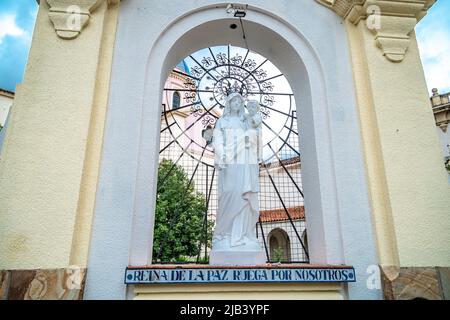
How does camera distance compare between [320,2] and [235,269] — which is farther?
[320,2]

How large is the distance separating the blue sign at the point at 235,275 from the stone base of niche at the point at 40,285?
488 millimetres

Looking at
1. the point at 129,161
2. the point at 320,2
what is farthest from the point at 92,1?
the point at 320,2

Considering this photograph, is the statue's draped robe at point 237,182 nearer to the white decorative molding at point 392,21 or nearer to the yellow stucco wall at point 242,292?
the yellow stucco wall at point 242,292

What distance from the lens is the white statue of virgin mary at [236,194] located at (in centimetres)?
354

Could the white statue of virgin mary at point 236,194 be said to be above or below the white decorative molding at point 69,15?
below

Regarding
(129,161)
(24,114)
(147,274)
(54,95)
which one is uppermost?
(54,95)

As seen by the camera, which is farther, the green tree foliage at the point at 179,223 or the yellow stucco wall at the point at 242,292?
the green tree foliage at the point at 179,223

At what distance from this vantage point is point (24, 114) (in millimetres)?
3396

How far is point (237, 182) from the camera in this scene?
3859 millimetres

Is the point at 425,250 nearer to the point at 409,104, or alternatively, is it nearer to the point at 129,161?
the point at 409,104

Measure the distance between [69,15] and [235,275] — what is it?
3460 millimetres

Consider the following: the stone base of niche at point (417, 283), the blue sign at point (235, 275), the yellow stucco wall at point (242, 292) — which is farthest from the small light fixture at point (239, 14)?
the stone base of niche at point (417, 283)

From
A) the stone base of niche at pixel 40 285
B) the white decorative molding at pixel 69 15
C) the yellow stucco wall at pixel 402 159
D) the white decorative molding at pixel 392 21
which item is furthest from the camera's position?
the white decorative molding at pixel 392 21
